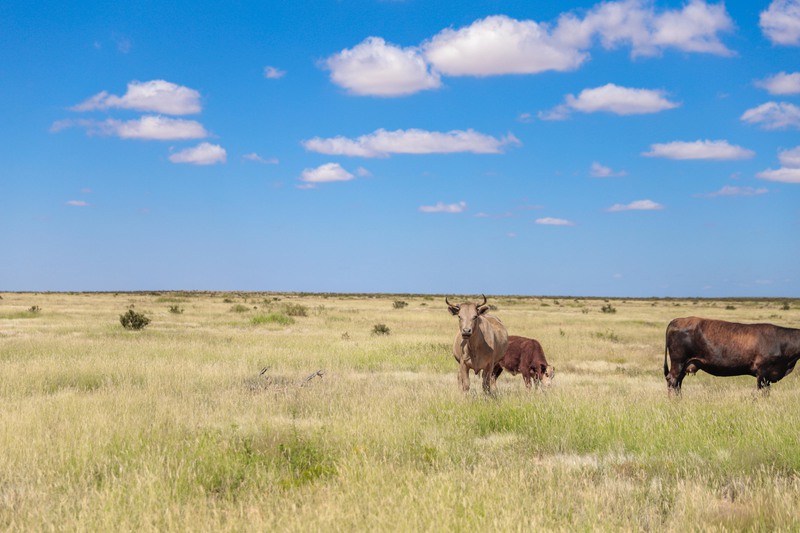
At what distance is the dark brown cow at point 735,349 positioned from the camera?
1209cm

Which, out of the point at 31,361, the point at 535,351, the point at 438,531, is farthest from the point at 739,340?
the point at 31,361

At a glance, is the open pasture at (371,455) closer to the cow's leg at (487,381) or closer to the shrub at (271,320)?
the cow's leg at (487,381)

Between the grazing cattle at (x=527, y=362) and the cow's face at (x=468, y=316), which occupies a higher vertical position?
the cow's face at (x=468, y=316)

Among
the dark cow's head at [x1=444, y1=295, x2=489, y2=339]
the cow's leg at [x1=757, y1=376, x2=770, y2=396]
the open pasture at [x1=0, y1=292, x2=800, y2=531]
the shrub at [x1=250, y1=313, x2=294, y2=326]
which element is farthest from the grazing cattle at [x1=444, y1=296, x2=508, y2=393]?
the shrub at [x1=250, y1=313, x2=294, y2=326]

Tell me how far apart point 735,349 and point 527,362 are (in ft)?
14.3

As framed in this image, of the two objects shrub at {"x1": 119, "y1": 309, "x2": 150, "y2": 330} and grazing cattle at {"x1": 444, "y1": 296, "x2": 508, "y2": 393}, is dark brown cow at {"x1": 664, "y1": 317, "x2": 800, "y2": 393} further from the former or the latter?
shrub at {"x1": 119, "y1": 309, "x2": 150, "y2": 330}

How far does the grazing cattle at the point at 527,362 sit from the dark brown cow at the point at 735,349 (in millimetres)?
2905

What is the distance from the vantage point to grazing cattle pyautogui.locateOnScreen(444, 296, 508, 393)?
11812 millimetres

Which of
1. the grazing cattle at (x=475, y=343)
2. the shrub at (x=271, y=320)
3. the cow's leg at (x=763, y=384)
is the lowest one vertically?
the shrub at (x=271, y=320)

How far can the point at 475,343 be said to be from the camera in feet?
41.1

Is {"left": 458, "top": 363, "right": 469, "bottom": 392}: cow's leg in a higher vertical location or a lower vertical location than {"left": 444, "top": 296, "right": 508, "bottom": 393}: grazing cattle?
lower

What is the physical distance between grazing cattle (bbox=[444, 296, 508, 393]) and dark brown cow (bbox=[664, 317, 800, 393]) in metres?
3.59

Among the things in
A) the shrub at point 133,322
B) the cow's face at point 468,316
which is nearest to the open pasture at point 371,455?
the cow's face at point 468,316

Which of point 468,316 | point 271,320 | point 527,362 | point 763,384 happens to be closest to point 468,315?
point 468,316
